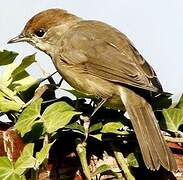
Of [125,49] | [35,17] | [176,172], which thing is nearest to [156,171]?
[176,172]

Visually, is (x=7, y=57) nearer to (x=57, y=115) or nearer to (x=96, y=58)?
(x=57, y=115)

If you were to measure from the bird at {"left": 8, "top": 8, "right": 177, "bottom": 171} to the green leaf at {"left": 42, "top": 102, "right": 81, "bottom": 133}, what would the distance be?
18.6 inches

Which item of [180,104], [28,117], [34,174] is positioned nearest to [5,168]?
[34,174]

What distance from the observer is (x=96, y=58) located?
10.9 feet

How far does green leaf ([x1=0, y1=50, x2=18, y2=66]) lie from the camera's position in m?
2.18

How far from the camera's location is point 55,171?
194 cm

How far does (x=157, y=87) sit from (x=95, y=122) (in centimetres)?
57

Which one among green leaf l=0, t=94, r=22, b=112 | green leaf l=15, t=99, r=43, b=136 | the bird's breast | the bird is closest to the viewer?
green leaf l=15, t=99, r=43, b=136

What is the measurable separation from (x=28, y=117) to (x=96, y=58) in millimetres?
1418

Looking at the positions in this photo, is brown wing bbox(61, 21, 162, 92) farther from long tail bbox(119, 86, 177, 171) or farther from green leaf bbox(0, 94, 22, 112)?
green leaf bbox(0, 94, 22, 112)

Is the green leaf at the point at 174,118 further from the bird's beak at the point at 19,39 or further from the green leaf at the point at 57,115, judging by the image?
the bird's beak at the point at 19,39

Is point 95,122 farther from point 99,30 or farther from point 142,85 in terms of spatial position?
point 99,30

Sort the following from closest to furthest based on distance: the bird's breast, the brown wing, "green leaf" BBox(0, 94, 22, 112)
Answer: "green leaf" BBox(0, 94, 22, 112) < the bird's breast < the brown wing

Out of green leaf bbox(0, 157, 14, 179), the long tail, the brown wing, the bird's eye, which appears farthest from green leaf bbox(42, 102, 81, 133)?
the bird's eye
